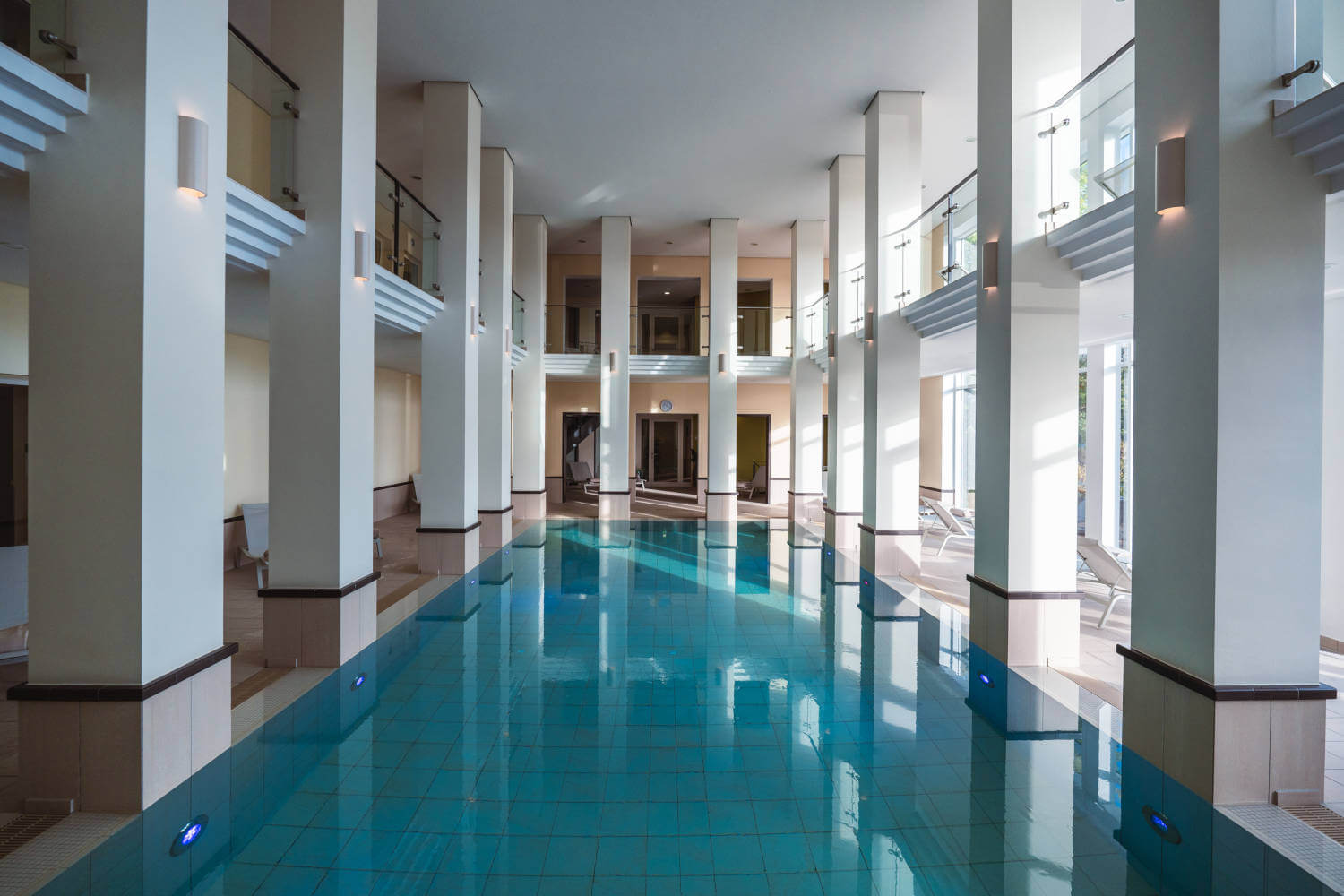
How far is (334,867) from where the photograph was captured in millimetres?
2748

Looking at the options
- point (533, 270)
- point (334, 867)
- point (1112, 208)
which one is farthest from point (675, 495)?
point (334, 867)

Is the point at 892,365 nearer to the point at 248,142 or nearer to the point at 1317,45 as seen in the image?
the point at 1317,45

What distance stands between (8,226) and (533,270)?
1048cm

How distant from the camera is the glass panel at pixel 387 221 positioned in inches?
263

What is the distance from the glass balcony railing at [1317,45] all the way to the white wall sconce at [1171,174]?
45 centimetres

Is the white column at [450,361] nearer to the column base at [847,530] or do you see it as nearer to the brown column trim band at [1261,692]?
the column base at [847,530]

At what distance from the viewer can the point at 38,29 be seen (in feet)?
9.97

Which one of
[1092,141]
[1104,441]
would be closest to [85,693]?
[1092,141]

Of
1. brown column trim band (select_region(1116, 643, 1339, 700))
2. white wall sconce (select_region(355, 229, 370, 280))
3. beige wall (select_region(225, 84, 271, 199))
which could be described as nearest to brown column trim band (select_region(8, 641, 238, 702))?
white wall sconce (select_region(355, 229, 370, 280))

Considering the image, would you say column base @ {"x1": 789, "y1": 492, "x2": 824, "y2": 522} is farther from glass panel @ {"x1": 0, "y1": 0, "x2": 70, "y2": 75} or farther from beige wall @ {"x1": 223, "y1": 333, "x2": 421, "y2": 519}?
glass panel @ {"x1": 0, "y1": 0, "x2": 70, "y2": 75}

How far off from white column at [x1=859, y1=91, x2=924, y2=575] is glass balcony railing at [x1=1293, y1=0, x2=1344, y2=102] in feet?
17.2

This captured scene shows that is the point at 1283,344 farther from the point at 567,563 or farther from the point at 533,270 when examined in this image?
the point at 533,270

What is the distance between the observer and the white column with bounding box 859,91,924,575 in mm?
8484

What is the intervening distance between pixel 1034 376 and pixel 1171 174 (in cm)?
205
